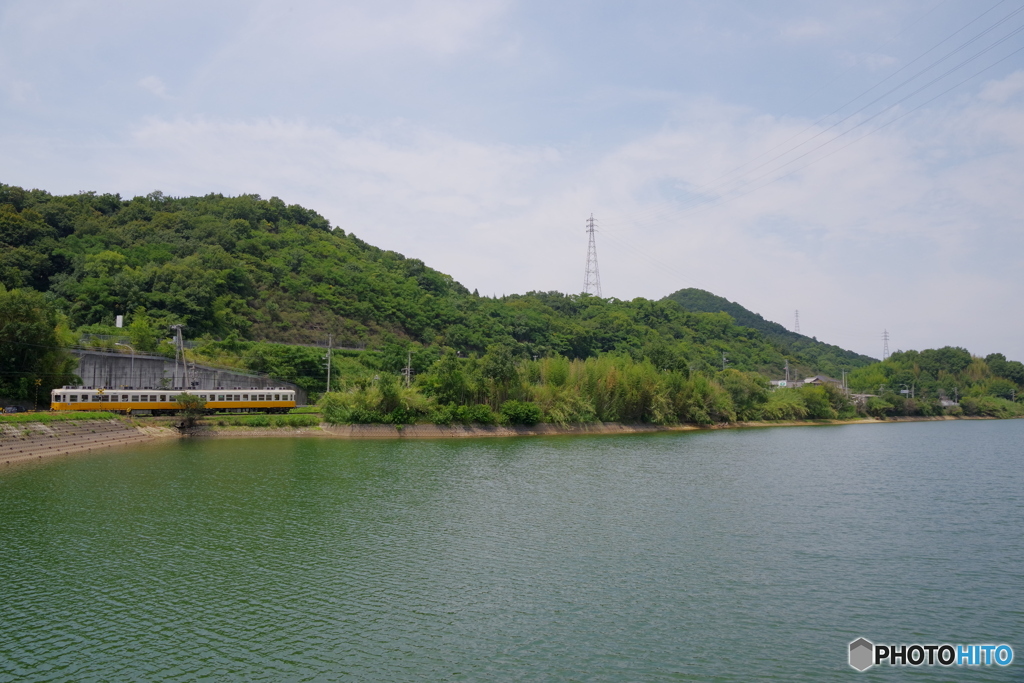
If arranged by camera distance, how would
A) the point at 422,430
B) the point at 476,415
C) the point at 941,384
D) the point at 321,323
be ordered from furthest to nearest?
the point at 941,384 < the point at 321,323 < the point at 476,415 < the point at 422,430

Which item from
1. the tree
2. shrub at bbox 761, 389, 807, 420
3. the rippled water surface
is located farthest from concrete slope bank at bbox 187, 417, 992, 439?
shrub at bbox 761, 389, 807, 420

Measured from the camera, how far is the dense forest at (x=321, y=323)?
48.3 metres

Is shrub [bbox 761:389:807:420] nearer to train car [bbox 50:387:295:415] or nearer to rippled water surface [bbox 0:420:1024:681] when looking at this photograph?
rippled water surface [bbox 0:420:1024:681]

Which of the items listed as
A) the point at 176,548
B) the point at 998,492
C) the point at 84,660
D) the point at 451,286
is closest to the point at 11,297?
the point at 176,548

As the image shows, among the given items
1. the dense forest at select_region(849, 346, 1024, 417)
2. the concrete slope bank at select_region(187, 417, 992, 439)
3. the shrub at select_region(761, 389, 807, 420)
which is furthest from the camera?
the dense forest at select_region(849, 346, 1024, 417)

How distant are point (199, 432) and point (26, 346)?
1070 cm

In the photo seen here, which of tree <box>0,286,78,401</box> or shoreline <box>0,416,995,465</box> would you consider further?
tree <box>0,286,78,401</box>

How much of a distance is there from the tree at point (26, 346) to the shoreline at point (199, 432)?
5.98m

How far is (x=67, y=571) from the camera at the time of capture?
14.0 metres

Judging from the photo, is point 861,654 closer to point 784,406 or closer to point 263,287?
point 784,406

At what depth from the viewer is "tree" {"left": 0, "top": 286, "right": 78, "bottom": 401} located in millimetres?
38000

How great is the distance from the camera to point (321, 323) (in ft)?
243

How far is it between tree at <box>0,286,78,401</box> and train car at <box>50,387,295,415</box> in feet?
4.67

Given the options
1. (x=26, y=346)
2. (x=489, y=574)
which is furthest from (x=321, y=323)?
(x=489, y=574)
